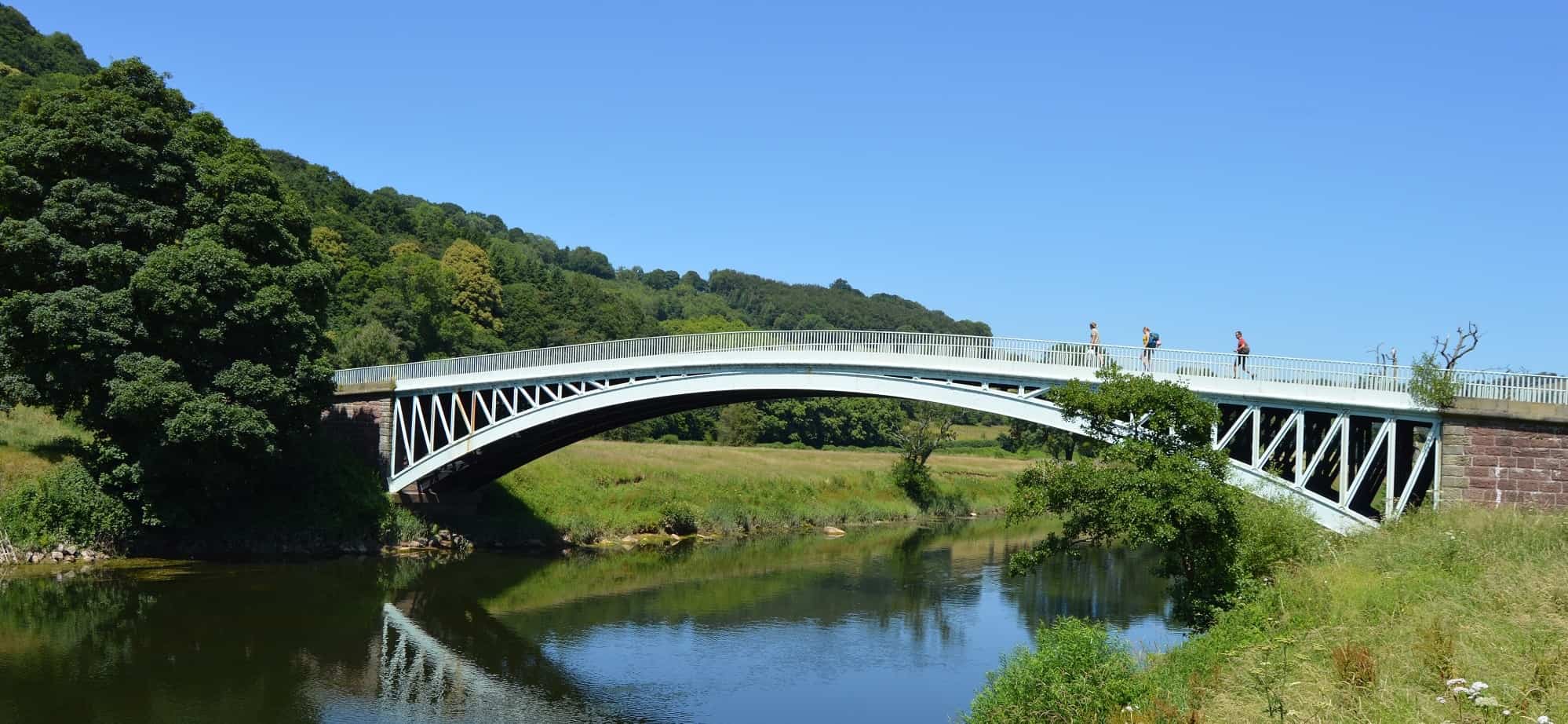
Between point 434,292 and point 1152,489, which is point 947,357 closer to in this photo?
point 1152,489

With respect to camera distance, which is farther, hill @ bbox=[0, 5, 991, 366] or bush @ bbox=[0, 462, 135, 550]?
hill @ bbox=[0, 5, 991, 366]

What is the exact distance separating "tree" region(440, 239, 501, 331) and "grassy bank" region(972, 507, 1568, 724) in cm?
6920

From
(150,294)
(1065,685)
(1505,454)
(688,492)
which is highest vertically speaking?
(150,294)

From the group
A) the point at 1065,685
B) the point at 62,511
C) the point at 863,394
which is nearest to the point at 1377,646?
the point at 1065,685

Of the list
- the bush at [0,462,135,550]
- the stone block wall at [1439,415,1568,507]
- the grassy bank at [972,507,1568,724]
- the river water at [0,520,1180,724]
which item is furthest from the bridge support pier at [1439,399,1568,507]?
the bush at [0,462,135,550]

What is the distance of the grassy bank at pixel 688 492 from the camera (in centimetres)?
4428

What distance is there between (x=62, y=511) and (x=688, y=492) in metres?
22.5

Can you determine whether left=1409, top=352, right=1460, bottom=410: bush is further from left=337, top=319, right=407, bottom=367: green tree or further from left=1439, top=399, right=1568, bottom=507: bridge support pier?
left=337, top=319, right=407, bottom=367: green tree

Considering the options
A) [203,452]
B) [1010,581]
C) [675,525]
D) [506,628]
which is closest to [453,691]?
[506,628]

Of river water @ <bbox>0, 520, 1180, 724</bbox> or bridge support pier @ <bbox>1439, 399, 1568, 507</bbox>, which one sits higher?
bridge support pier @ <bbox>1439, 399, 1568, 507</bbox>

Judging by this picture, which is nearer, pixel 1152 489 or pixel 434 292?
pixel 1152 489

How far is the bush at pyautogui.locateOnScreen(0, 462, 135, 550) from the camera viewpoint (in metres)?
31.6

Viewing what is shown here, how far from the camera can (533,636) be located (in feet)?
90.9

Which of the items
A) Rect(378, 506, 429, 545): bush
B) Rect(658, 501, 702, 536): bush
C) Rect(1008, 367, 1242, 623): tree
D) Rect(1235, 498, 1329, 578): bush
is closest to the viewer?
Rect(1008, 367, 1242, 623): tree
